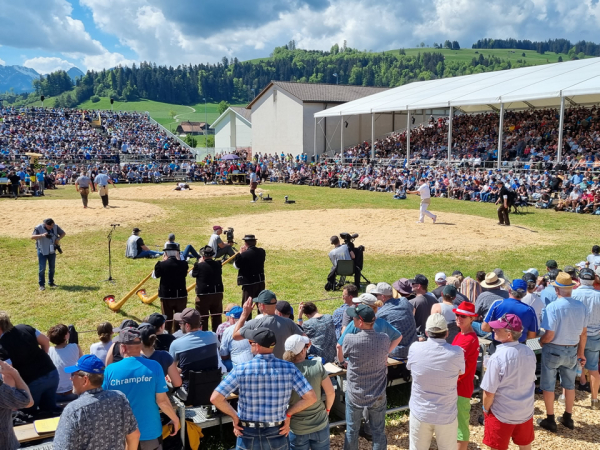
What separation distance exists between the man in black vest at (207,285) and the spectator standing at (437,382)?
15.5 ft

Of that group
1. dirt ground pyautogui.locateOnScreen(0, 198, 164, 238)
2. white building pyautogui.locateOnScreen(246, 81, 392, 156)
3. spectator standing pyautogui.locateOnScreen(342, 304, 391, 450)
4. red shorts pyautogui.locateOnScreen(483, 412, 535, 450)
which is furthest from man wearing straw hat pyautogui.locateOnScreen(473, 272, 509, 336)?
white building pyautogui.locateOnScreen(246, 81, 392, 156)

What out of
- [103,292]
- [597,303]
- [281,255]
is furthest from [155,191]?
[597,303]

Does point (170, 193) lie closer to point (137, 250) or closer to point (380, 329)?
point (137, 250)

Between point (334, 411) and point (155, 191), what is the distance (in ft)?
90.0

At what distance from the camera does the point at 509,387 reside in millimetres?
4734

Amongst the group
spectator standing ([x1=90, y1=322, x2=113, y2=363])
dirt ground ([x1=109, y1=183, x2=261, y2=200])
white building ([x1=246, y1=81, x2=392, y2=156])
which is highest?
white building ([x1=246, y1=81, x2=392, y2=156])

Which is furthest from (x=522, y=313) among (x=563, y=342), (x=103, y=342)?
(x=103, y=342)

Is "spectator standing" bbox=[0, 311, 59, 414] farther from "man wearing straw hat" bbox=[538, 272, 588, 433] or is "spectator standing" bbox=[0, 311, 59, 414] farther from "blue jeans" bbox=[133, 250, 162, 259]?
"blue jeans" bbox=[133, 250, 162, 259]

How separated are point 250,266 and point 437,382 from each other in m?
5.37

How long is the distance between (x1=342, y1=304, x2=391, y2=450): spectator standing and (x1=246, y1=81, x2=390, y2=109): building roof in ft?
138

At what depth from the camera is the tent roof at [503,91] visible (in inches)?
1038

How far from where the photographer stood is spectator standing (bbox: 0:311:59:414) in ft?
17.0

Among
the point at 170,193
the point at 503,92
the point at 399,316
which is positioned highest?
the point at 503,92

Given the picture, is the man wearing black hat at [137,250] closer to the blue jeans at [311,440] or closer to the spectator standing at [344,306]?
the spectator standing at [344,306]
